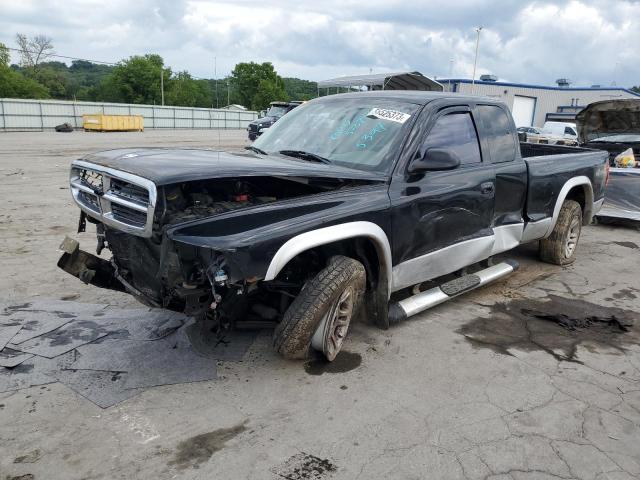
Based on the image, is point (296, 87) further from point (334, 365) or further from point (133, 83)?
point (334, 365)

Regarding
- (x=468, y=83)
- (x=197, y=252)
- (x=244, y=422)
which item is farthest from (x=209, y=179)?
(x=468, y=83)

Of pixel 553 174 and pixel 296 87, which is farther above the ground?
pixel 296 87

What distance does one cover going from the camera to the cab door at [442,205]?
390 cm

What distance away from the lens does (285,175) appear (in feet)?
10.8

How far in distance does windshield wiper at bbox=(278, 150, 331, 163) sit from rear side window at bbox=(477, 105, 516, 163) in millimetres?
1666

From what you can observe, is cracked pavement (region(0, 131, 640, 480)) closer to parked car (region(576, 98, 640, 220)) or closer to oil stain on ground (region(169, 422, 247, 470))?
oil stain on ground (region(169, 422, 247, 470))

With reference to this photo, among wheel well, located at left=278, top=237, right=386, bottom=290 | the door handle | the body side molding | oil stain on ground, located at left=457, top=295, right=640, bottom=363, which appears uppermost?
the door handle

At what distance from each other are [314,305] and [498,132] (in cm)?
275

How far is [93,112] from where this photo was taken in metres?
41.2

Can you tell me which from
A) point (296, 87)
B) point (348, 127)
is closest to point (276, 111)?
point (348, 127)

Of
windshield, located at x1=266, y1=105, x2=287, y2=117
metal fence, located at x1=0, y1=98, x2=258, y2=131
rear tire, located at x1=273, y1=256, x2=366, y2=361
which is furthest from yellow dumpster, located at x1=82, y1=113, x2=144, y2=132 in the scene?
rear tire, located at x1=273, y1=256, x2=366, y2=361

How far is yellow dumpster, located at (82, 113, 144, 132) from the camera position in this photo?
3722 centimetres

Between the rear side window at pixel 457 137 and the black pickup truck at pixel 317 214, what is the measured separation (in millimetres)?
13

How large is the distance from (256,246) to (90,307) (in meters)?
2.29
